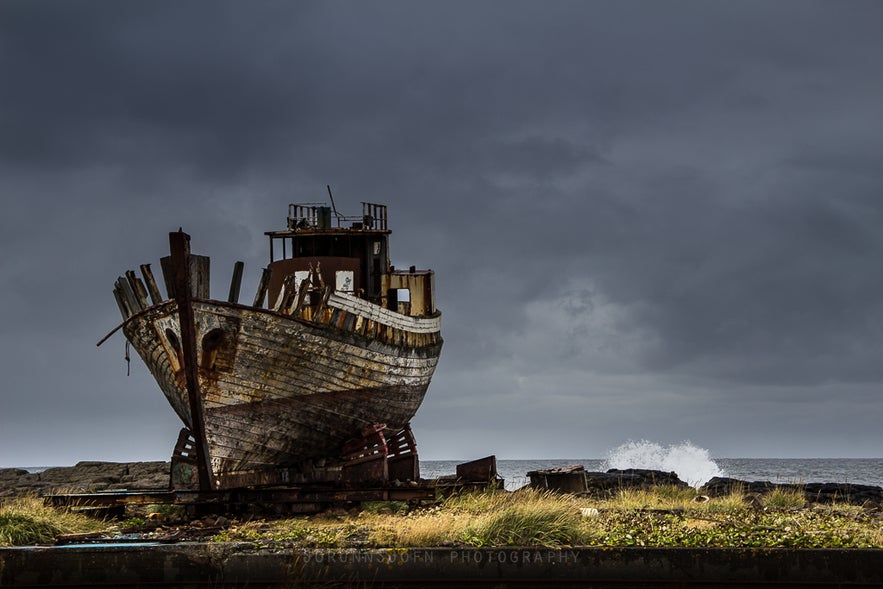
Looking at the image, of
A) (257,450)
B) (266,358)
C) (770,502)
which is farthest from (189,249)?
(770,502)

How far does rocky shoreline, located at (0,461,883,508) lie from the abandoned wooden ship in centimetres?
379

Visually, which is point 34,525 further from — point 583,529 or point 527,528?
point 583,529

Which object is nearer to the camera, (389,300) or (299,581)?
(299,581)

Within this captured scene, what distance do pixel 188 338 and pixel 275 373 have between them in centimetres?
242

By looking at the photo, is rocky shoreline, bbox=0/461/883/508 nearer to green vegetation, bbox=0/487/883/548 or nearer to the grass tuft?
green vegetation, bbox=0/487/883/548

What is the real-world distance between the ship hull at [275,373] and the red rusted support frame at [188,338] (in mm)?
642

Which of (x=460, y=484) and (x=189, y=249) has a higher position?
(x=189, y=249)

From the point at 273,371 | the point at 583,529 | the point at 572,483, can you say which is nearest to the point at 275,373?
the point at 273,371

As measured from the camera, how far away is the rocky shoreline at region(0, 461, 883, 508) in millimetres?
18394

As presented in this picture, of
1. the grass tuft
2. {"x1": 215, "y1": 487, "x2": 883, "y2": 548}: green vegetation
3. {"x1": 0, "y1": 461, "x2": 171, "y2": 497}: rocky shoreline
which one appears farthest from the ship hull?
{"x1": 0, "y1": 461, "x2": 171, "y2": 497}: rocky shoreline

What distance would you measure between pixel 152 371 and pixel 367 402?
15.5ft

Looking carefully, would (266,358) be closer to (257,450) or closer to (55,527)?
(257,450)

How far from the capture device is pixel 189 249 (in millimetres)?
15312

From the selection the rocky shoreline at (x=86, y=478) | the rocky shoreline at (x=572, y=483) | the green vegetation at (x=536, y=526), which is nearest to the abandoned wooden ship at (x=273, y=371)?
the green vegetation at (x=536, y=526)
